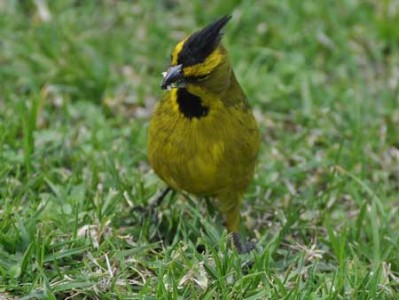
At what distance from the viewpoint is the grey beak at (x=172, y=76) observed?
4613 mm

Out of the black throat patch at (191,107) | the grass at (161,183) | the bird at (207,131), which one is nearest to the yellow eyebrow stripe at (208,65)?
the bird at (207,131)

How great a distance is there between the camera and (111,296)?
14.8 ft

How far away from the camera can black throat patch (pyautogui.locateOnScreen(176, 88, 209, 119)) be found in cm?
493

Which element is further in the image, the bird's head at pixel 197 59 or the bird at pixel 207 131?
the bird at pixel 207 131

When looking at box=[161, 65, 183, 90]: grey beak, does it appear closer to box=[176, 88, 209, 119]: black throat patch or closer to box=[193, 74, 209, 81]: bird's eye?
box=[193, 74, 209, 81]: bird's eye

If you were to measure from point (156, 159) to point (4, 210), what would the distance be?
801 mm

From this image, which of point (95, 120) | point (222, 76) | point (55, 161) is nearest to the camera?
point (222, 76)

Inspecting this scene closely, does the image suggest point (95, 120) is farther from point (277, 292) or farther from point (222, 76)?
point (277, 292)

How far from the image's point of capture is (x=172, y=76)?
4613 millimetres

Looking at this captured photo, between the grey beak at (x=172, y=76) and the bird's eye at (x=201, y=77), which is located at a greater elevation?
Result: the grey beak at (x=172, y=76)

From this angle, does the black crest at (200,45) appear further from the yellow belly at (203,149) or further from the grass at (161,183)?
the grass at (161,183)

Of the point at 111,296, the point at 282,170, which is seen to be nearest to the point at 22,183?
the point at 111,296

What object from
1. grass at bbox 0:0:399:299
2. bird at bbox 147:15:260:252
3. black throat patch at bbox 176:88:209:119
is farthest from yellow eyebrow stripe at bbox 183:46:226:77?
grass at bbox 0:0:399:299

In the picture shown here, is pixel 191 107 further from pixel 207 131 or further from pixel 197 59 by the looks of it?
pixel 197 59
